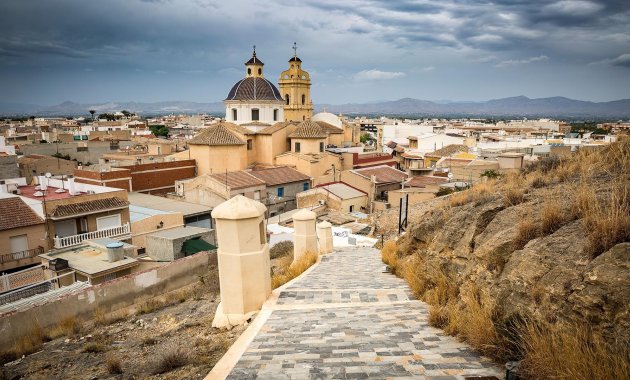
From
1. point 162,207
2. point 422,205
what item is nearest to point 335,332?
point 422,205

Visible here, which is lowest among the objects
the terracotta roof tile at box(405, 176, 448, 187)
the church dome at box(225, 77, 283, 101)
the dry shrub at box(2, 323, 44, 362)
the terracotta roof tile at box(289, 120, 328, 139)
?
the dry shrub at box(2, 323, 44, 362)

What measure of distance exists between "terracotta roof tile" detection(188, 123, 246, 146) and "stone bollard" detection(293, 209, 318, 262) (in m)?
20.9

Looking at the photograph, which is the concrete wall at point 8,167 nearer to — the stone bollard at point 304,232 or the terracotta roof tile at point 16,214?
the terracotta roof tile at point 16,214

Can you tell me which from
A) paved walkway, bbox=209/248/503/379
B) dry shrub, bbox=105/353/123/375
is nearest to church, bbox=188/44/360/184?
paved walkway, bbox=209/248/503/379

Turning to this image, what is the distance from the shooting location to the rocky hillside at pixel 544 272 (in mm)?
3150

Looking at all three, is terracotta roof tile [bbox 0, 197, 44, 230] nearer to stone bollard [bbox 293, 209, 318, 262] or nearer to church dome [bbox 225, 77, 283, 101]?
stone bollard [bbox 293, 209, 318, 262]

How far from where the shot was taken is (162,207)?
74.3ft

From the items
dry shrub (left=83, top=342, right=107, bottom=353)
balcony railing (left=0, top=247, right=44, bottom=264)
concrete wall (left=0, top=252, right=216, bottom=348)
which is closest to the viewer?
dry shrub (left=83, top=342, right=107, bottom=353)

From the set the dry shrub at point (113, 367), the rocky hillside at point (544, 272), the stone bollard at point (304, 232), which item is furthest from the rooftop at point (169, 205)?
the rocky hillside at point (544, 272)

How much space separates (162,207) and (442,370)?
21260 mm

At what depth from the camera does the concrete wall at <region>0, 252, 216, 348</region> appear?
9.26 metres

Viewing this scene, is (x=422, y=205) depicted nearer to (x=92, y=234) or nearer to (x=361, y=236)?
(x=361, y=236)

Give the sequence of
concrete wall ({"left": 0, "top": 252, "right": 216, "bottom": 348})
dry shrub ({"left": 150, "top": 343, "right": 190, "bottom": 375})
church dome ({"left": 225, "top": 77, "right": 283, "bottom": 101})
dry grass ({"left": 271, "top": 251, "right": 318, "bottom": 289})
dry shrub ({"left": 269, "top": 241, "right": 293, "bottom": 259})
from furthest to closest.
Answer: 1. church dome ({"left": 225, "top": 77, "right": 283, "bottom": 101})
2. dry shrub ({"left": 269, "top": 241, "right": 293, "bottom": 259})
3. concrete wall ({"left": 0, "top": 252, "right": 216, "bottom": 348})
4. dry grass ({"left": 271, "top": 251, "right": 318, "bottom": 289})
5. dry shrub ({"left": 150, "top": 343, "right": 190, "bottom": 375})

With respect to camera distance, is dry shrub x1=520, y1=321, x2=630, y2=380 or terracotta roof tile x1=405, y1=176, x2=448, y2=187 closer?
dry shrub x1=520, y1=321, x2=630, y2=380
